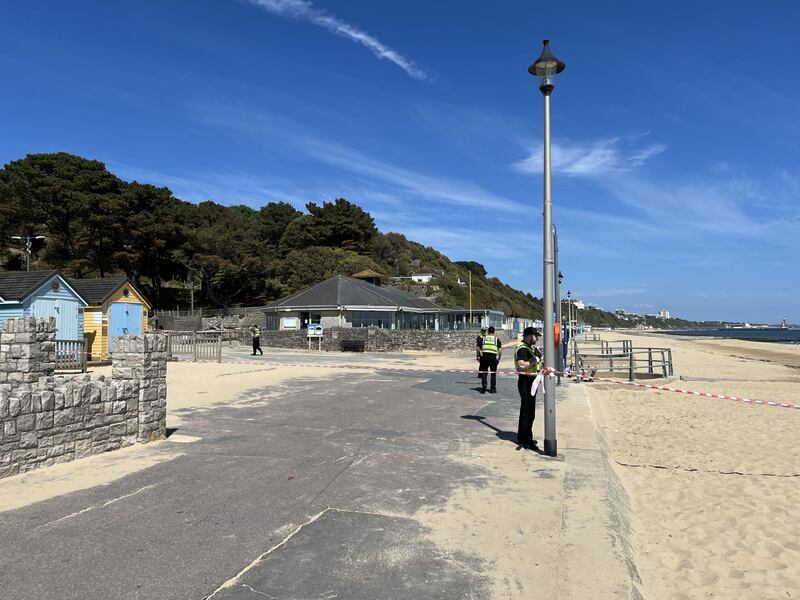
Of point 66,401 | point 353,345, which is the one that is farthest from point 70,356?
point 353,345

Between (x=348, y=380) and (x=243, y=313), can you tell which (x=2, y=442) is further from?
(x=243, y=313)

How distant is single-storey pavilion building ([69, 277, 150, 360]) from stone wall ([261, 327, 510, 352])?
11.8m

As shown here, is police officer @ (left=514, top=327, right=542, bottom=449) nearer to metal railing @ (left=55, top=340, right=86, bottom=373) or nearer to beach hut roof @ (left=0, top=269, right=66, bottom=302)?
metal railing @ (left=55, top=340, right=86, bottom=373)

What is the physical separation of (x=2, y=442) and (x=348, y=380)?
1075 cm

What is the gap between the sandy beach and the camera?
4.41 m

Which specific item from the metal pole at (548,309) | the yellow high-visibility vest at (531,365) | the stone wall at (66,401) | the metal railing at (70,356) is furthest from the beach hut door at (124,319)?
the metal pole at (548,309)

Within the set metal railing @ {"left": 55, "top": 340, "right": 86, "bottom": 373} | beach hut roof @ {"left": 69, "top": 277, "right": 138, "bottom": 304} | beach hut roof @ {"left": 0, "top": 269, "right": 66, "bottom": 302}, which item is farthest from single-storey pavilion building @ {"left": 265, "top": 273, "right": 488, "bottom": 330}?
metal railing @ {"left": 55, "top": 340, "right": 86, "bottom": 373}

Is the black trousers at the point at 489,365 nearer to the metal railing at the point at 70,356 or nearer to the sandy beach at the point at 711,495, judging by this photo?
the sandy beach at the point at 711,495

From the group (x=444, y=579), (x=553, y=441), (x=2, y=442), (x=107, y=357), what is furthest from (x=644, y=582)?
(x=107, y=357)

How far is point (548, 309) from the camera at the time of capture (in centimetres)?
729

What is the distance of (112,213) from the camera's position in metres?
46.8

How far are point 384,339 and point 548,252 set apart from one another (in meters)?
25.9

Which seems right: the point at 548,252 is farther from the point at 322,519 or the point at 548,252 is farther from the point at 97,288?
the point at 97,288

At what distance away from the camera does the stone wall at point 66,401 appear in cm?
587
